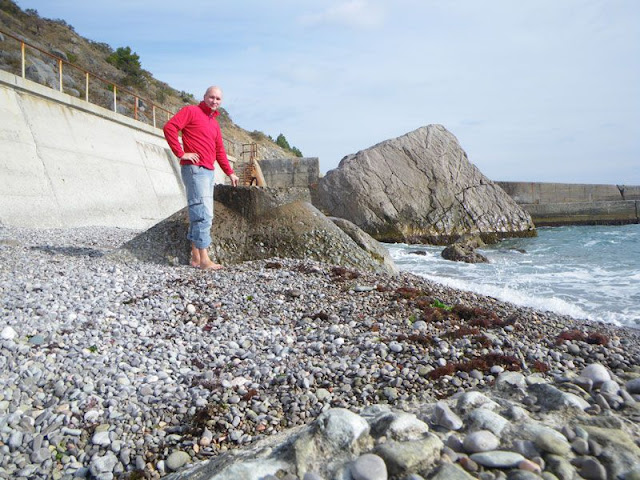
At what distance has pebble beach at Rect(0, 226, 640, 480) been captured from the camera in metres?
2.55

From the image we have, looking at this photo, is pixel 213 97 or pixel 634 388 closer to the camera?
pixel 634 388

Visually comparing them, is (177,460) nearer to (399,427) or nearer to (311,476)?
(311,476)

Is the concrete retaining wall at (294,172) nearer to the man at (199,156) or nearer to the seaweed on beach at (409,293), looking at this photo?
the man at (199,156)

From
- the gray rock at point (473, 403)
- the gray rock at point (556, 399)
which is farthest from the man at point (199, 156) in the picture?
the gray rock at point (556, 399)

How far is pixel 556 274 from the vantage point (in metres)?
12.1

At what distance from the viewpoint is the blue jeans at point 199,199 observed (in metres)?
6.45

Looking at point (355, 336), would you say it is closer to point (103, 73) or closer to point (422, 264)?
point (422, 264)

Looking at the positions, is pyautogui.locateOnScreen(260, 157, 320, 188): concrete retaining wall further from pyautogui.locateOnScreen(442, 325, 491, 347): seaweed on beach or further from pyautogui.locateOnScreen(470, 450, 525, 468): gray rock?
pyautogui.locateOnScreen(470, 450, 525, 468): gray rock

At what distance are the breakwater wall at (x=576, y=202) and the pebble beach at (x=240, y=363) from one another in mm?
27956

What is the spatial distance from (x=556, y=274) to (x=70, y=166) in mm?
13067

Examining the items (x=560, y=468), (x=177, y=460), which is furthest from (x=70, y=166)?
(x=560, y=468)

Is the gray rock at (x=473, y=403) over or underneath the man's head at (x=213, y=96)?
underneath

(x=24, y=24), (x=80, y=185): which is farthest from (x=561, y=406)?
(x=24, y=24)

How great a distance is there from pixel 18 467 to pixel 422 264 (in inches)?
486
